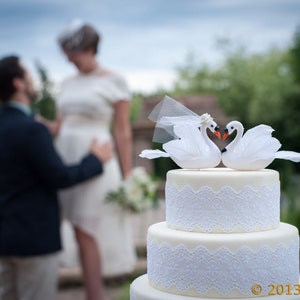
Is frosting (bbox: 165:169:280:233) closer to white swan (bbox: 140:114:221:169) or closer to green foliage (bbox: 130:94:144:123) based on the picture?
white swan (bbox: 140:114:221:169)

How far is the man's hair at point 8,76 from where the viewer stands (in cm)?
523

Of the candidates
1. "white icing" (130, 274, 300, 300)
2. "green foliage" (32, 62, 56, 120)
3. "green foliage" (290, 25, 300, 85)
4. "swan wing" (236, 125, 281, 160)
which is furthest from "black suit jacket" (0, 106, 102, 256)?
"green foliage" (290, 25, 300, 85)

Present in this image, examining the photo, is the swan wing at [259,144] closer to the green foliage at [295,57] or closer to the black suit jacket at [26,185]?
the black suit jacket at [26,185]

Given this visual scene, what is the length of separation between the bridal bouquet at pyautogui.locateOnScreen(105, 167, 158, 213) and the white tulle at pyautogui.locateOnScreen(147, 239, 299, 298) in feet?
11.1

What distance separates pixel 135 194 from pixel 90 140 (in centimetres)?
66

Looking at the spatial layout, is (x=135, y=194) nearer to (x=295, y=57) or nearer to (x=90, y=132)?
(x=90, y=132)

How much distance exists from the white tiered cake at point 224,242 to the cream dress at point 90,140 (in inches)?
128

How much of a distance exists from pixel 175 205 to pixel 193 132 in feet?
1.04

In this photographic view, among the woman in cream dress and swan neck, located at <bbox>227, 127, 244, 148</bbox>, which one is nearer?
swan neck, located at <bbox>227, 127, 244, 148</bbox>

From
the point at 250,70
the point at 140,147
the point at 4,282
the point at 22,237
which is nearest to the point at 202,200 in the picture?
the point at 22,237

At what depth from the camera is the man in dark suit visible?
4.94 m

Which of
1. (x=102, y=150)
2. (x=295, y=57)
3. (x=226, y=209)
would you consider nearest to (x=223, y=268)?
(x=226, y=209)

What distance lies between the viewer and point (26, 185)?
4992mm

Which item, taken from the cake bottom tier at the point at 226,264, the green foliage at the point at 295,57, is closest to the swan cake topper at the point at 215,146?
the cake bottom tier at the point at 226,264
